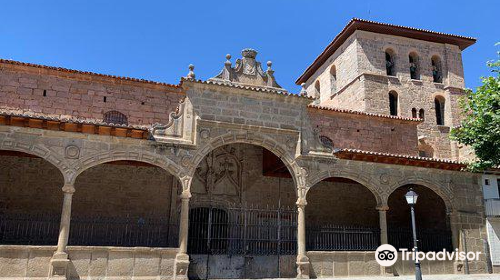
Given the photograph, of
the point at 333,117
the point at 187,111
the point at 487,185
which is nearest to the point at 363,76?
the point at 333,117

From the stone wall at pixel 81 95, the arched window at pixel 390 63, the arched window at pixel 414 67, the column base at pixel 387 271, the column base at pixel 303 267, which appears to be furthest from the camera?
the arched window at pixel 414 67

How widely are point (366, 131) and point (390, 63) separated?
808cm

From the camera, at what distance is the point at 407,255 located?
1314 centimetres

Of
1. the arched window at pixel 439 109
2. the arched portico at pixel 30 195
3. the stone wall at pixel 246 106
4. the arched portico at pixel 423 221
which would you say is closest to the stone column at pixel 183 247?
the stone wall at pixel 246 106

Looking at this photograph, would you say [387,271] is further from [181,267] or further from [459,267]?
[181,267]

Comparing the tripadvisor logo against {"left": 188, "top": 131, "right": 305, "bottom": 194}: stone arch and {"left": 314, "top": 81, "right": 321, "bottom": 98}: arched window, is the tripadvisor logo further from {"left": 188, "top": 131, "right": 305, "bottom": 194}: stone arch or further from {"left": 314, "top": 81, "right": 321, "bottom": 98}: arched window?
{"left": 314, "top": 81, "right": 321, "bottom": 98}: arched window

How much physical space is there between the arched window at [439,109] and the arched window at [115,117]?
59.5 ft

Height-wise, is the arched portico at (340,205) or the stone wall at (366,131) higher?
the stone wall at (366,131)

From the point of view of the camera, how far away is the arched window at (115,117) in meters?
15.2

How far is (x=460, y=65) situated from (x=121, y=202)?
2172 centimetres

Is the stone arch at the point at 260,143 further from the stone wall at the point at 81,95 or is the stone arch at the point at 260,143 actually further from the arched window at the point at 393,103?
the arched window at the point at 393,103

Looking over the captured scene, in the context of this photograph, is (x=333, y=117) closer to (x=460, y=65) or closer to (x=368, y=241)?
(x=368, y=241)

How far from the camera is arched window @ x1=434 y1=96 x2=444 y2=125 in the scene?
80.6ft

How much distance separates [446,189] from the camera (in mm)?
14289
